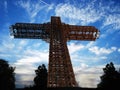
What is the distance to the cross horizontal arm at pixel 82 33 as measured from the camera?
48562mm

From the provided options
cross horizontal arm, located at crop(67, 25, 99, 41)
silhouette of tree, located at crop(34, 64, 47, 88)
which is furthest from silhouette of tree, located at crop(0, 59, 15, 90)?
cross horizontal arm, located at crop(67, 25, 99, 41)

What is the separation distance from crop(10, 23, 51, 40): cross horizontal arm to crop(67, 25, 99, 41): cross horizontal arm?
4477 millimetres

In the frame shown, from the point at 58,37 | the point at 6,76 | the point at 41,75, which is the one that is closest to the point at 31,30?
the point at 58,37

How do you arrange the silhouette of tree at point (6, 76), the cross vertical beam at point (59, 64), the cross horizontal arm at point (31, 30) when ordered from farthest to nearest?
the cross horizontal arm at point (31, 30), the cross vertical beam at point (59, 64), the silhouette of tree at point (6, 76)

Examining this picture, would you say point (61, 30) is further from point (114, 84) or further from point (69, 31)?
point (114, 84)

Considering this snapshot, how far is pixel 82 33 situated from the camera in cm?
4972

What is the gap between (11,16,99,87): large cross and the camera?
40.7 meters

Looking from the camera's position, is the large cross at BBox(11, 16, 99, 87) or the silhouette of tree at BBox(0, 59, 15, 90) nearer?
the silhouette of tree at BBox(0, 59, 15, 90)

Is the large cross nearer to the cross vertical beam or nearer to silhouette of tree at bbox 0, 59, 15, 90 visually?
the cross vertical beam

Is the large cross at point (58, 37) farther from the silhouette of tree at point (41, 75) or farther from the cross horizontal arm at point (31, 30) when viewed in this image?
the silhouette of tree at point (41, 75)

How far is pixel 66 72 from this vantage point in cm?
4159

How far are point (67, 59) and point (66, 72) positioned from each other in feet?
7.38

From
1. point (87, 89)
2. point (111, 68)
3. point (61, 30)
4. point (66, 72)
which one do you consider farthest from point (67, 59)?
point (87, 89)

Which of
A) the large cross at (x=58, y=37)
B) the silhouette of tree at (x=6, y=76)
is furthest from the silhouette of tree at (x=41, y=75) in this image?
the silhouette of tree at (x=6, y=76)
